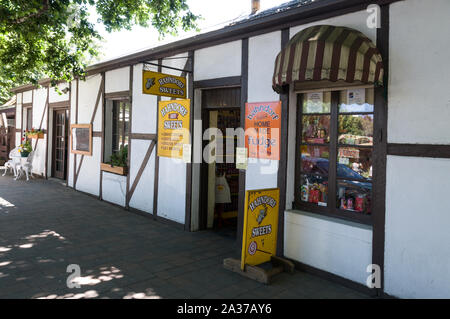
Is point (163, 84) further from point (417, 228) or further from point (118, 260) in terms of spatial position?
point (417, 228)

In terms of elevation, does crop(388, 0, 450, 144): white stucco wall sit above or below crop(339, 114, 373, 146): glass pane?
above

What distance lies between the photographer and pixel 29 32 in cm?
661

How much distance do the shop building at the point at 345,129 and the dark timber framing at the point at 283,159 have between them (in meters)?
0.01

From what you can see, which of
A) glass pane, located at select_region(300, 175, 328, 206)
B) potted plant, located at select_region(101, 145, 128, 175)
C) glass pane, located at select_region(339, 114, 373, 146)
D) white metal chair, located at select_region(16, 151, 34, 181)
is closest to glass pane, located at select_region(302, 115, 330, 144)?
glass pane, located at select_region(339, 114, 373, 146)

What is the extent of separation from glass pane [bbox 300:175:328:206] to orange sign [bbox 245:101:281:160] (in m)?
0.47

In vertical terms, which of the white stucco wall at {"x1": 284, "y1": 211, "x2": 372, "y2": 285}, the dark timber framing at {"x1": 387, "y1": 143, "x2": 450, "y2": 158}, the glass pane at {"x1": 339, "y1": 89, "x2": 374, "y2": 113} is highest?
the glass pane at {"x1": 339, "y1": 89, "x2": 374, "y2": 113}

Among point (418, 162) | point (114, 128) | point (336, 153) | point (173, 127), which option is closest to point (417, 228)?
point (418, 162)

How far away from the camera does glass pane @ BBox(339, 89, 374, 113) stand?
3887 millimetres

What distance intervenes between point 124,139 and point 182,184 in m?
2.61

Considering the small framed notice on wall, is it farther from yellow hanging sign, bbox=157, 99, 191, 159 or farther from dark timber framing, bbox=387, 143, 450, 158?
dark timber framing, bbox=387, 143, 450, 158

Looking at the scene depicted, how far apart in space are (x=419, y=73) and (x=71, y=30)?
22.4ft

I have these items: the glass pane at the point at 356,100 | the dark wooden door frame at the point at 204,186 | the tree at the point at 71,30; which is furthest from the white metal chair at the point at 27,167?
the glass pane at the point at 356,100

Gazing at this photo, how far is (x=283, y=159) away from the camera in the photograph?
4574mm

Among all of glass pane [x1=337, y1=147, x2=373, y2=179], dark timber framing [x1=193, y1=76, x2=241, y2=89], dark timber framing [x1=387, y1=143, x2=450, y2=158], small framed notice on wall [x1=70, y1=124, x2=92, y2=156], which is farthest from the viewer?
small framed notice on wall [x1=70, y1=124, x2=92, y2=156]
